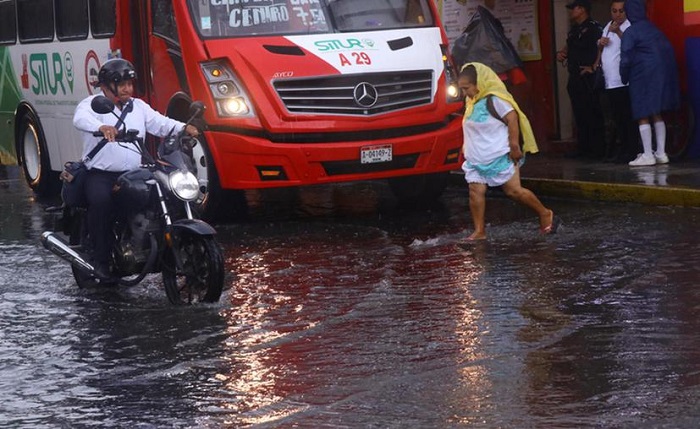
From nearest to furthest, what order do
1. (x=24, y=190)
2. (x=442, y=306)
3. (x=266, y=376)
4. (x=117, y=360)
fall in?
1. (x=266, y=376)
2. (x=117, y=360)
3. (x=442, y=306)
4. (x=24, y=190)

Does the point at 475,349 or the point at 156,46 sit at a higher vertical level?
the point at 156,46

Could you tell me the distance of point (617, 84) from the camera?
1680 centimetres

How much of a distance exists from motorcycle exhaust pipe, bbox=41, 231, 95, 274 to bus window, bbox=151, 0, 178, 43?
400 cm

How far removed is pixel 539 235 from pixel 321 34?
10.5 ft

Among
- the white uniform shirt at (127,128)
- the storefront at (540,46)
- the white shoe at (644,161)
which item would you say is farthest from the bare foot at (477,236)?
the storefront at (540,46)

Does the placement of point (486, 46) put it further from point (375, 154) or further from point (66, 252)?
point (66, 252)

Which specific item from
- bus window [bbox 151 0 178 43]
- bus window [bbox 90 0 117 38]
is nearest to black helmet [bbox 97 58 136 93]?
bus window [bbox 151 0 178 43]

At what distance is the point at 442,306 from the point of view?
935 cm

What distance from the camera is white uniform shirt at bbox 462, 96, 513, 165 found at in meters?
12.3

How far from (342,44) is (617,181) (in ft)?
9.77

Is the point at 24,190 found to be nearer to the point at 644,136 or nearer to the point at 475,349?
the point at 644,136

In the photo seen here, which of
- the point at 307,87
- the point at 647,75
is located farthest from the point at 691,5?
the point at 307,87

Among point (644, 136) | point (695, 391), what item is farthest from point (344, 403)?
point (644, 136)

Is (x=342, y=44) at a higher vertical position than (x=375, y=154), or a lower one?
higher
